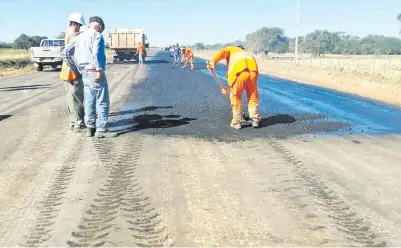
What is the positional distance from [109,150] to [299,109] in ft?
18.4

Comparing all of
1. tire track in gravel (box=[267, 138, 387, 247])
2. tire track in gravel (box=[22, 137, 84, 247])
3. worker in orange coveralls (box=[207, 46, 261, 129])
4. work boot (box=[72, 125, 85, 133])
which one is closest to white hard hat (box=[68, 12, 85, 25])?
work boot (box=[72, 125, 85, 133])

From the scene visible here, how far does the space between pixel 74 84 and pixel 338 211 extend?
16.7ft

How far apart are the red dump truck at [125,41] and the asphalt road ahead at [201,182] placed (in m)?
28.3

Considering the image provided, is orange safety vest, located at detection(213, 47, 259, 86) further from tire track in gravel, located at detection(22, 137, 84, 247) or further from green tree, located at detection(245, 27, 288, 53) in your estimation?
green tree, located at detection(245, 27, 288, 53)

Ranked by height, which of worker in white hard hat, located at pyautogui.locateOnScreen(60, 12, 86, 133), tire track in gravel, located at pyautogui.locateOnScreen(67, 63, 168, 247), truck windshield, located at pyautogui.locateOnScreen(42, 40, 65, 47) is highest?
truck windshield, located at pyautogui.locateOnScreen(42, 40, 65, 47)

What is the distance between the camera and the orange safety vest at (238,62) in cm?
756

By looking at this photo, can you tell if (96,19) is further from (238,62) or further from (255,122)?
(255,122)

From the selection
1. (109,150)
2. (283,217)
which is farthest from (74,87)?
(283,217)

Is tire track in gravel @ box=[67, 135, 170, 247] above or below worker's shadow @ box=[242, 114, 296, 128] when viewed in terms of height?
below

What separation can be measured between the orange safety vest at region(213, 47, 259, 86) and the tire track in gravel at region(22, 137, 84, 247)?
317 cm

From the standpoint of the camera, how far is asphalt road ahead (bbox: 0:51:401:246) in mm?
3408

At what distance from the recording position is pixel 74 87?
746 cm

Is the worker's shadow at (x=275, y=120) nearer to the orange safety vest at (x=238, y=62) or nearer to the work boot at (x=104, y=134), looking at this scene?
the orange safety vest at (x=238, y=62)

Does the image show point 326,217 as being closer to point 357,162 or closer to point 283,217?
point 283,217
